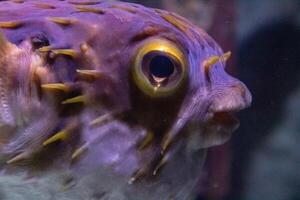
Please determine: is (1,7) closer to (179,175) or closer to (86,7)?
(86,7)

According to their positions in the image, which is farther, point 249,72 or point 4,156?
point 249,72

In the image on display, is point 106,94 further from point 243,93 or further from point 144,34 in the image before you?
point 243,93

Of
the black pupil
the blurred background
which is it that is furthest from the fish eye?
the blurred background

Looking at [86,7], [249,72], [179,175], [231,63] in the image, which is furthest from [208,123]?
[249,72]

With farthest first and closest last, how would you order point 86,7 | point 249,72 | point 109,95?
point 249,72 < point 86,7 < point 109,95

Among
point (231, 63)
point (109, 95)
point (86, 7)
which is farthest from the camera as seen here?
point (231, 63)
